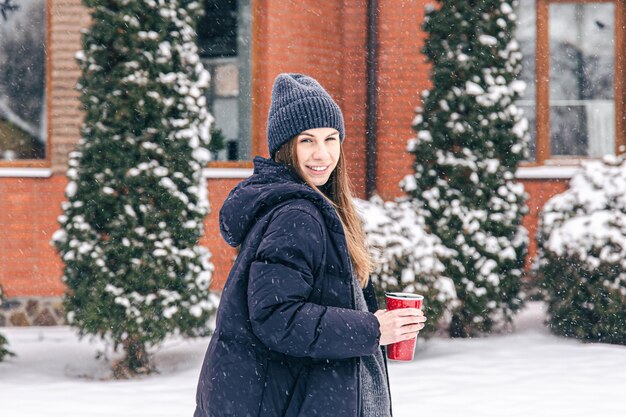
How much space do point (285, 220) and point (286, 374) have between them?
39 centimetres

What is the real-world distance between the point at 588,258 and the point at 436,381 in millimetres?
2074

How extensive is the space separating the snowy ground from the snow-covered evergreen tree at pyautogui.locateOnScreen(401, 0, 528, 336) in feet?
2.07

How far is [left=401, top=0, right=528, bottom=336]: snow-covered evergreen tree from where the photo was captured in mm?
7562

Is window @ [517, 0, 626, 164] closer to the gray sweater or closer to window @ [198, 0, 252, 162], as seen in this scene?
window @ [198, 0, 252, 162]

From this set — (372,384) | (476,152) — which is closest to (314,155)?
(372,384)

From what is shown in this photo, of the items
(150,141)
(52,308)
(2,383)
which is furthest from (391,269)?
(52,308)

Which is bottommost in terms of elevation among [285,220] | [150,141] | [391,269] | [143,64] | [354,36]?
[391,269]

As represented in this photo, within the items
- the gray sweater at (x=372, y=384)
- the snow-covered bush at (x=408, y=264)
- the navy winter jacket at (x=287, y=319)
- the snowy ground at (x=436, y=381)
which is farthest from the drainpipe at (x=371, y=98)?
the navy winter jacket at (x=287, y=319)

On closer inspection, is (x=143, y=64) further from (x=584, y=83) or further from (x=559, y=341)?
(x=584, y=83)

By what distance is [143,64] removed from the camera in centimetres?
640

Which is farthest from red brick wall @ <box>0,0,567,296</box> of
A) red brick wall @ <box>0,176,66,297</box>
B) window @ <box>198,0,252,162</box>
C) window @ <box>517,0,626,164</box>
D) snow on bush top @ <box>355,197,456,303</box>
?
snow on bush top @ <box>355,197,456,303</box>

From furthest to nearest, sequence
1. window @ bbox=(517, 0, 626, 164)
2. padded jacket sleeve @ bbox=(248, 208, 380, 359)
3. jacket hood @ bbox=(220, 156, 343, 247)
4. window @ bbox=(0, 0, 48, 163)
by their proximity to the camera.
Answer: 1. window @ bbox=(517, 0, 626, 164)
2. window @ bbox=(0, 0, 48, 163)
3. jacket hood @ bbox=(220, 156, 343, 247)
4. padded jacket sleeve @ bbox=(248, 208, 380, 359)

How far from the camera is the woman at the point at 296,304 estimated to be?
77.4 inches

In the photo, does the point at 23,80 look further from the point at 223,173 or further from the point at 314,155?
the point at 314,155
